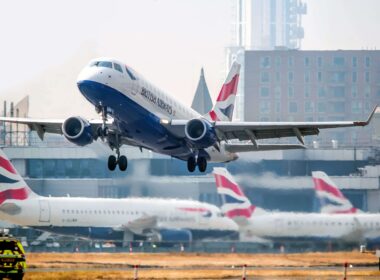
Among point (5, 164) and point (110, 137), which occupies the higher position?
point (5, 164)

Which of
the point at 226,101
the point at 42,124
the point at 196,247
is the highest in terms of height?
the point at 226,101

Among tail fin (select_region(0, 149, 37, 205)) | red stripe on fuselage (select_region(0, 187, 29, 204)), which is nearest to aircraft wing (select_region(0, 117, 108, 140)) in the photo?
tail fin (select_region(0, 149, 37, 205))

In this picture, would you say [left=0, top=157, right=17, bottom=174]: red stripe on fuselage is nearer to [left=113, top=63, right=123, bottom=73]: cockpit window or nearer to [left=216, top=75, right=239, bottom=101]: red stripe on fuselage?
[left=216, top=75, right=239, bottom=101]: red stripe on fuselage

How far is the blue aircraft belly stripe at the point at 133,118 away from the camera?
63875mm

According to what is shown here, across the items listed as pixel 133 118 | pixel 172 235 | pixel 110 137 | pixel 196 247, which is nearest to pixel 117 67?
pixel 133 118

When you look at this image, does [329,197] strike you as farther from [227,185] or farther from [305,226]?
[227,185]

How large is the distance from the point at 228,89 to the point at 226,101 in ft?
5.82

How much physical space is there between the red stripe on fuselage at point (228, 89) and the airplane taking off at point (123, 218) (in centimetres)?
1054

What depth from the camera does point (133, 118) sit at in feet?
214

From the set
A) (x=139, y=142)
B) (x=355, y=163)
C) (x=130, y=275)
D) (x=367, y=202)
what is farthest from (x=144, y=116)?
(x=355, y=163)

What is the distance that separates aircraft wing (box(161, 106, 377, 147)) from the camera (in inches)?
2677

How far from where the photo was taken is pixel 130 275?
64625mm

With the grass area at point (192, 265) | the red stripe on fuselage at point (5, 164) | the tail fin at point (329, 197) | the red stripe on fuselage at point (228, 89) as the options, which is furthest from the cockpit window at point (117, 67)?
the tail fin at point (329, 197)

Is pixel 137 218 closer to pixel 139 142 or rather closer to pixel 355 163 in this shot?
pixel 139 142
